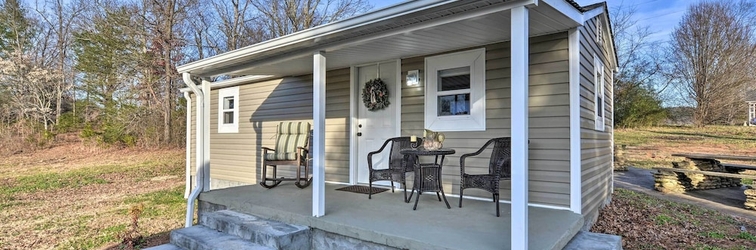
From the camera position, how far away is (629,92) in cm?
1528

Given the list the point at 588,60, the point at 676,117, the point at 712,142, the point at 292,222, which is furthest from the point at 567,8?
the point at 676,117

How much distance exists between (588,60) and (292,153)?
12.3 feet

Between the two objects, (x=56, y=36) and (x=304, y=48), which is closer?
(x=304, y=48)

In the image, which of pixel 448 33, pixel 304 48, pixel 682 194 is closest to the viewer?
pixel 448 33

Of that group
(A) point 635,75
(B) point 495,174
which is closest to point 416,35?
(B) point 495,174

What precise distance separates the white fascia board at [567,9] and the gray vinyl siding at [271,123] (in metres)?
2.97

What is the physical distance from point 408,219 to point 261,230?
1.22 metres

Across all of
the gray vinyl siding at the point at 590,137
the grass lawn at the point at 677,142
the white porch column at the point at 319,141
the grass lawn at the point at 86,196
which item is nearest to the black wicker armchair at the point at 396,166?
the white porch column at the point at 319,141

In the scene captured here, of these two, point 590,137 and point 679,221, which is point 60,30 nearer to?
point 590,137

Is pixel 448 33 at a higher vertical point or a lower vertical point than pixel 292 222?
Answer: higher

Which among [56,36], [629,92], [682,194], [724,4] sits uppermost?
[724,4]

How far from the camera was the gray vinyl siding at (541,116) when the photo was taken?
353cm

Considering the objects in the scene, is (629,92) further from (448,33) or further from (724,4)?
(448,33)

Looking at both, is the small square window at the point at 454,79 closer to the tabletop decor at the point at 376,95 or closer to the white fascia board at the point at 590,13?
the tabletop decor at the point at 376,95
